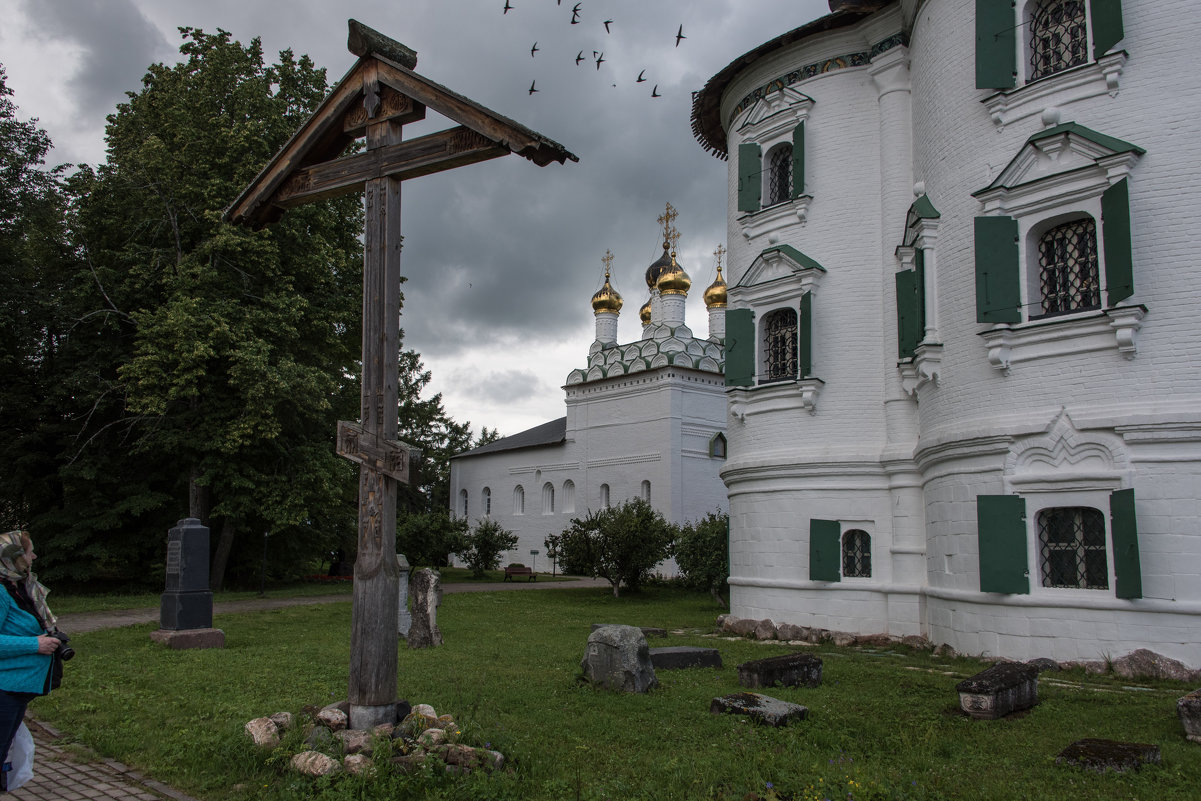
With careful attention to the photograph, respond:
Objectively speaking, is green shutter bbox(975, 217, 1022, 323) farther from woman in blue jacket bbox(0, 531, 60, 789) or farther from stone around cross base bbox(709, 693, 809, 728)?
woman in blue jacket bbox(0, 531, 60, 789)

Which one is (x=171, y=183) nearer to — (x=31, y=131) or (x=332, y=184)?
(x=31, y=131)

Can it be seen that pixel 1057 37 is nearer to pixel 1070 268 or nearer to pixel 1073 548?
pixel 1070 268

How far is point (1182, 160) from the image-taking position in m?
11.4

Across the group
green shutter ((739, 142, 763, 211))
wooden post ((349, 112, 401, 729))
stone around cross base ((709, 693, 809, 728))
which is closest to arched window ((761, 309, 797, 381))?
green shutter ((739, 142, 763, 211))

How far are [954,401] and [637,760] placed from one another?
8.97m

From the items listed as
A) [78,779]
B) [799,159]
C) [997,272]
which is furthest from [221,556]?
[997,272]

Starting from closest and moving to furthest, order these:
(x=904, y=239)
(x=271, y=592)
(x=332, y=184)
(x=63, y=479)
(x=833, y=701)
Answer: (x=332, y=184)
(x=833, y=701)
(x=904, y=239)
(x=63, y=479)
(x=271, y=592)

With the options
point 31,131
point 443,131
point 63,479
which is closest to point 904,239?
point 443,131

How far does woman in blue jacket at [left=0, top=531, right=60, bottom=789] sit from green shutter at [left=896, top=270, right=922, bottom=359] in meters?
12.4

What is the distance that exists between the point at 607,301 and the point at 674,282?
430 cm

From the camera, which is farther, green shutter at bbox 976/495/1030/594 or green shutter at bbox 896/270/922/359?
green shutter at bbox 896/270/922/359

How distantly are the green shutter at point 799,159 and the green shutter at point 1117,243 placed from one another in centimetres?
622

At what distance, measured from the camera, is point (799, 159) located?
17000mm

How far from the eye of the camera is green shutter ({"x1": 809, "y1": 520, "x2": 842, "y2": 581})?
15461 millimetres
